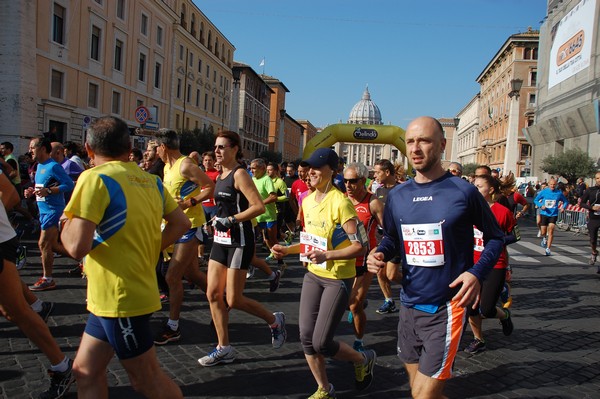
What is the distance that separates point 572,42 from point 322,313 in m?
37.2

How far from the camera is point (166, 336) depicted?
192 inches

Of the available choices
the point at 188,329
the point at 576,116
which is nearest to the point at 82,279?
the point at 188,329

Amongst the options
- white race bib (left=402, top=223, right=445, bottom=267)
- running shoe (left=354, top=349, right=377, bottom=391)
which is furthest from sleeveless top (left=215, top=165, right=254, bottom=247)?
white race bib (left=402, top=223, right=445, bottom=267)

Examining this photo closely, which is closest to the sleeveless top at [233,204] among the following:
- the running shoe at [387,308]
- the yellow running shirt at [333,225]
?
the yellow running shirt at [333,225]

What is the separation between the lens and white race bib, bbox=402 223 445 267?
2773 mm

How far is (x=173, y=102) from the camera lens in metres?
42.9

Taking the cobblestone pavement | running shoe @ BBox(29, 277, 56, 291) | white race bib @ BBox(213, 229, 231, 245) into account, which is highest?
white race bib @ BBox(213, 229, 231, 245)

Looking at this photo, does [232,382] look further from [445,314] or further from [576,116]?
[576,116]

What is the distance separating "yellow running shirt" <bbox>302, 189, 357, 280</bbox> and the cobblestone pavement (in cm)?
99

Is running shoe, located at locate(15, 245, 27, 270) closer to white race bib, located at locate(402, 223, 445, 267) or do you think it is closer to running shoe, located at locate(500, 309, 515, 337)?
white race bib, located at locate(402, 223, 445, 267)

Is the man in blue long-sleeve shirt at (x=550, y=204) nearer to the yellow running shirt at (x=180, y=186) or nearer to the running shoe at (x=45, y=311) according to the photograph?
the yellow running shirt at (x=180, y=186)

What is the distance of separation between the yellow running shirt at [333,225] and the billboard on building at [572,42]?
109 feet

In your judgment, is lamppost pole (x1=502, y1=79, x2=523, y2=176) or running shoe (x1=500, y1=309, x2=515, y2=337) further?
lamppost pole (x1=502, y1=79, x2=523, y2=176)

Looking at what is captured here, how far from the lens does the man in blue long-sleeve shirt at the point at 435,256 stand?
2.68 m
